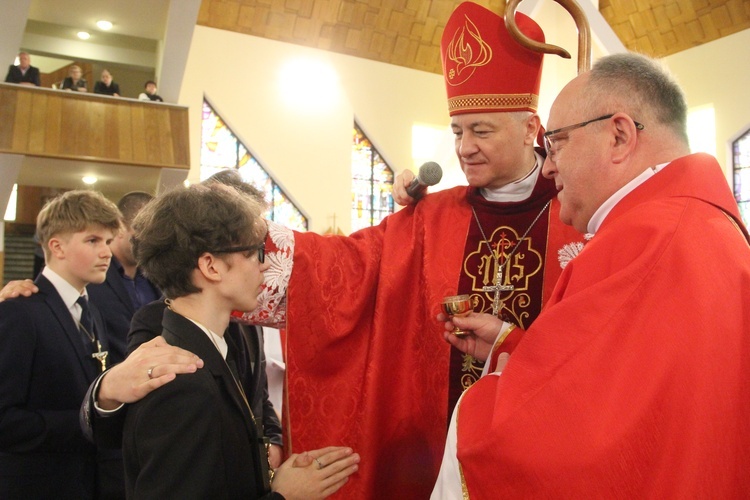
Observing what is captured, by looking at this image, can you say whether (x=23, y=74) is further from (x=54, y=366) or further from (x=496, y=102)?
(x=496, y=102)

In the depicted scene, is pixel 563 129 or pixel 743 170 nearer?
pixel 563 129

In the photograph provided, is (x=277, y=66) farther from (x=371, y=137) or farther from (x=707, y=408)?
(x=707, y=408)

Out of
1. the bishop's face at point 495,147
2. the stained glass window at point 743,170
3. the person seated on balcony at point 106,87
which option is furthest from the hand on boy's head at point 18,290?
the stained glass window at point 743,170

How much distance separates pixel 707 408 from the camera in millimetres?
1262

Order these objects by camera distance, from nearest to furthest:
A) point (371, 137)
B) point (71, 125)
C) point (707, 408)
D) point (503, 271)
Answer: point (707, 408) → point (503, 271) → point (71, 125) → point (371, 137)

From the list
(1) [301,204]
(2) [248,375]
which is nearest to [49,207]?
(2) [248,375]

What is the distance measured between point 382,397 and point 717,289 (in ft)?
3.90

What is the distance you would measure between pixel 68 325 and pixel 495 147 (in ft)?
5.36

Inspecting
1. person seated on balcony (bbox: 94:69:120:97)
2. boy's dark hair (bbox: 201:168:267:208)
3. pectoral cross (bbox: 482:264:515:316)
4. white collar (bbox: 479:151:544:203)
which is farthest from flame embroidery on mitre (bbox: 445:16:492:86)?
person seated on balcony (bbox: 94:69:120:97)

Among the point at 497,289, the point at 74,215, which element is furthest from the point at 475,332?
the point at 74,215

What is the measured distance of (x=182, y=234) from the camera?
168 centimetres

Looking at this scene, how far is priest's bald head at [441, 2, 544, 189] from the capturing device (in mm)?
2447

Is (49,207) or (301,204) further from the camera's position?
(301,204)

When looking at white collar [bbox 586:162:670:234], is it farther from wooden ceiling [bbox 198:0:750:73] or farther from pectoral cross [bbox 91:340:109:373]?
wooden ceiling [bbox 198:0:750:73]
